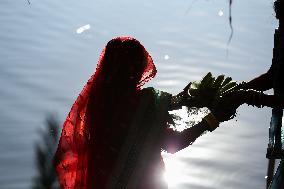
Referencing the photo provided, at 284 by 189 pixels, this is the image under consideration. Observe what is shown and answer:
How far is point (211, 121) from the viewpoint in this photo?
3014 mm

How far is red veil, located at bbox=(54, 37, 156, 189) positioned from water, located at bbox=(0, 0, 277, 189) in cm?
78

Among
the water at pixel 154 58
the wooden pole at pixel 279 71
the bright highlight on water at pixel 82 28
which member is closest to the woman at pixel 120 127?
the wooden pole at pixel 279 71

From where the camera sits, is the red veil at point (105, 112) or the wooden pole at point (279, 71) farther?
the wooden pole at point (279, 71)

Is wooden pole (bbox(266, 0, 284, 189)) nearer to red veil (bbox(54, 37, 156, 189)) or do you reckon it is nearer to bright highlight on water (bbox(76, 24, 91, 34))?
red veil (bbox(54, 37, 156, 189))

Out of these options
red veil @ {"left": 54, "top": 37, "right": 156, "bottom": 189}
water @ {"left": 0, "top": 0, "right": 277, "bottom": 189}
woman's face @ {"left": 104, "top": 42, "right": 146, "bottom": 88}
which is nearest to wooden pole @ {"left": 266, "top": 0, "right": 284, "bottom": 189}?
water @ {"left": 0, "top": 0, "right": 277, "bottom": 189}

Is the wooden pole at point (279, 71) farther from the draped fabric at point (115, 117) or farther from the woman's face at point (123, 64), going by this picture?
the woman's face at point (123, 64)

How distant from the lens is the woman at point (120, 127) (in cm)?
282

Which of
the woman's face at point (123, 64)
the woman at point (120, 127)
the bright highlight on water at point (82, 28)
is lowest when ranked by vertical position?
the woman at point (120, 127)

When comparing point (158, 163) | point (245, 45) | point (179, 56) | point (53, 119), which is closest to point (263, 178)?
point (53, 119)

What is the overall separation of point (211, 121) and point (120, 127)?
568 millimetres

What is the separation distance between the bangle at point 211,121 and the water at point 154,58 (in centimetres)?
81

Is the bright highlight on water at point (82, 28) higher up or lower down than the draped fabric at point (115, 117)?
higher up

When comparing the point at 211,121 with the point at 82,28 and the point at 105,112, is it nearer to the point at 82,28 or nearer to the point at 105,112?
the point at 105,112

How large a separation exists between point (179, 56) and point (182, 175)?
1114 cm
